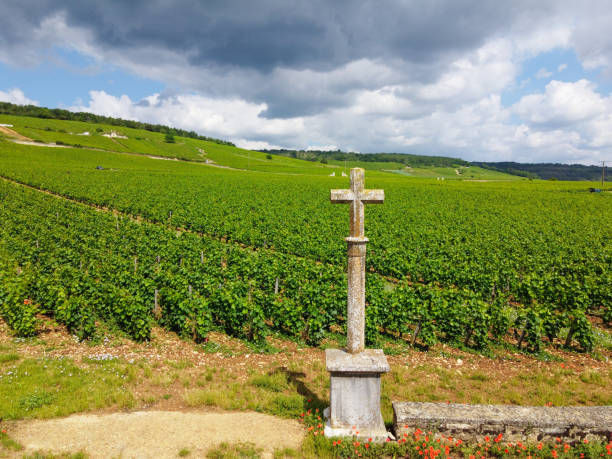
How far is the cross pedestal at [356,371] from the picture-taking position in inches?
262

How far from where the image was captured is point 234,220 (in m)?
33.0

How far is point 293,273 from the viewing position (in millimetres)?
15977

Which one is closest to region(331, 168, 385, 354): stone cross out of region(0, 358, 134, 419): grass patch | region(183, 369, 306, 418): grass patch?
region(183, 369, 306, 418): grass patch

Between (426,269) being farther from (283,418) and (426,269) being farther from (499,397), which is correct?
(283,418)

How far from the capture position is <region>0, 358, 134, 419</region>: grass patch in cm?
743

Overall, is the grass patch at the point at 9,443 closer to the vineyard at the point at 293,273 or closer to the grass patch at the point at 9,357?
the grass patch at the point at 9,357

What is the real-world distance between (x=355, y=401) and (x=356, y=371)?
0.69m

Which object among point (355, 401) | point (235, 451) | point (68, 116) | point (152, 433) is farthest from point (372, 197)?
point (68, 116)

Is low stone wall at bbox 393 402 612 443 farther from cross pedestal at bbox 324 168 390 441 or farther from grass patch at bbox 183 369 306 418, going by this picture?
grass patch at bbox 183 369 306 418

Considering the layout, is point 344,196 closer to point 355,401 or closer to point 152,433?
point 355,401

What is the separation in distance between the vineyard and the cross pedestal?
4.87 metres

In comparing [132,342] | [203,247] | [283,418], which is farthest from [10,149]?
[283,418]

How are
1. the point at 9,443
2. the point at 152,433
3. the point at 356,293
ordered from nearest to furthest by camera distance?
1. the point at 9,443
2. the point at 356,293
3. the point at 152,433

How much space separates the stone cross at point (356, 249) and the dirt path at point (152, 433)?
2.41 metres
